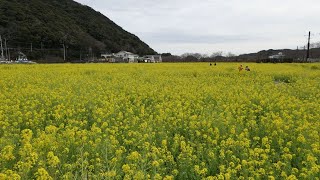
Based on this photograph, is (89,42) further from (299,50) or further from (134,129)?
(134,129)

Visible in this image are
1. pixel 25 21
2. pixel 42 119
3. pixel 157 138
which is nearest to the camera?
pixel 157 138

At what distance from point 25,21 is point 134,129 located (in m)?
75.0

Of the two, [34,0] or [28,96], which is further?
[34,0]

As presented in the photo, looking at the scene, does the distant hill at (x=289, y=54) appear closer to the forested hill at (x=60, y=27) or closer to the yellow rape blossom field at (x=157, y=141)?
the forested hill at (x=60, y=27)

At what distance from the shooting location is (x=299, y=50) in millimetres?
93938

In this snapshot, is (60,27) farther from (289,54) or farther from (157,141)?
(157,141)

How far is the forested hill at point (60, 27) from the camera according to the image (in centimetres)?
7531

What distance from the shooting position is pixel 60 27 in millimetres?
83250

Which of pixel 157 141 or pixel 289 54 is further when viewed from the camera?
pixel 289 54

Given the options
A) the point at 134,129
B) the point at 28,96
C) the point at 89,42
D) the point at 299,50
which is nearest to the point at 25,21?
the point at 89,42

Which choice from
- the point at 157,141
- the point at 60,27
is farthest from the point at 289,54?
the point at 157,141

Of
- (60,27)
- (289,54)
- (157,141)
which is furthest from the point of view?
(289,54)

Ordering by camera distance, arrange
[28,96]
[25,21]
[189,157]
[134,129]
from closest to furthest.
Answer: [189,157] < [134,129] < [28,96] < [25,21]

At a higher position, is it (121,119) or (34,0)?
(34,0)
